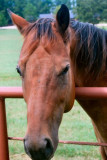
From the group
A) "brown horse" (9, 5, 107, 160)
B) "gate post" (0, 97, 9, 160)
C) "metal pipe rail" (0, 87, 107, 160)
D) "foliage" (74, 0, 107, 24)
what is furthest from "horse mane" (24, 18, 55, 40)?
"foliage" (74, 0, 107, 24)

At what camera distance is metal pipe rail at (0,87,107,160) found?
5.71 feet

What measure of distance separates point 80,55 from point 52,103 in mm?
637

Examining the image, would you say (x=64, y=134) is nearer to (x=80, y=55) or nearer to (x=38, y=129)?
(x=80, y=55)

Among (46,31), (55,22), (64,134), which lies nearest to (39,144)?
(46,31)

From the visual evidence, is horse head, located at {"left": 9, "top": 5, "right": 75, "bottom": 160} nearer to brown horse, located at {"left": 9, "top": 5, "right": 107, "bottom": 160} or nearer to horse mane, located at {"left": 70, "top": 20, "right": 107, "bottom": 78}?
brown horse, located at {"left": 9, "top": 5, "right": 107, "bottom": 160}

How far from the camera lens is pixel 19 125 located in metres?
5.65

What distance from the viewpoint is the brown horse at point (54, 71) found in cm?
149

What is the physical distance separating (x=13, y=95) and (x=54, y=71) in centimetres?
40

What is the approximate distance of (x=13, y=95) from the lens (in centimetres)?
186

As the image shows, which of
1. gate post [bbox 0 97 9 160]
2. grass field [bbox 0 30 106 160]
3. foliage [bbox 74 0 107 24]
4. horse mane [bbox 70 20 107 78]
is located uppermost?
horse mane [bbox 70 20 107 78]

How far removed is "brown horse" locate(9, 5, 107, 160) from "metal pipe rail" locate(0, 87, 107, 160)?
0.26 feet

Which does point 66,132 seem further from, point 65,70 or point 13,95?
point 65,70

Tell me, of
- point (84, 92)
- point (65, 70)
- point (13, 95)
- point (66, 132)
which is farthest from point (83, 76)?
point (66, 132)

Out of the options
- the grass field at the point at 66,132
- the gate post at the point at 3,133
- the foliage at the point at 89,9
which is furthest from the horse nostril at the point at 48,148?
the foliage at the point at 89,9
